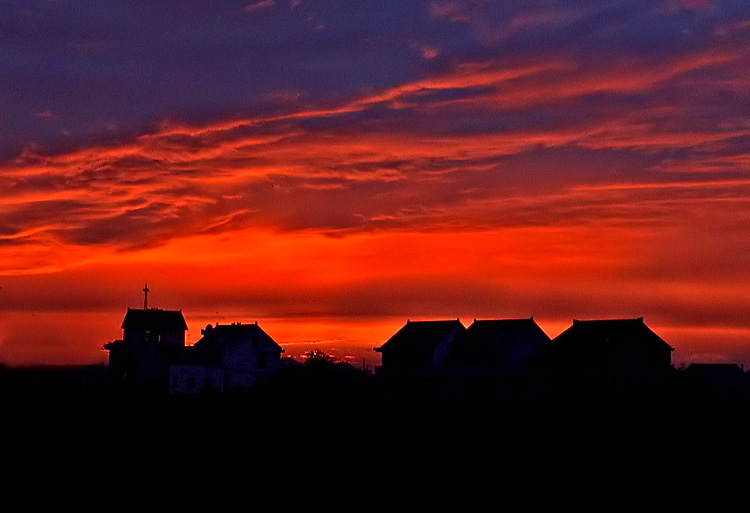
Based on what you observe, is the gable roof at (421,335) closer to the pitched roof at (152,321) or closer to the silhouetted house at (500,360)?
the silhouetted house at (500,360)

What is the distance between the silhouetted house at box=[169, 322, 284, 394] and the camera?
99.2 m

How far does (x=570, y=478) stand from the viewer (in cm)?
4091

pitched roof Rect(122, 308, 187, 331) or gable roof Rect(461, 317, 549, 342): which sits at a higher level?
pitched roof Rect(122, 308, 187, 331)

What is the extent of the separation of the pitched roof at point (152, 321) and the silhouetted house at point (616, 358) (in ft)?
145

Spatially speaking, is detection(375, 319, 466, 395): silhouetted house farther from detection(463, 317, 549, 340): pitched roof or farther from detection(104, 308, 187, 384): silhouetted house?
detection(104, 308, 187, 384): silhouetted house

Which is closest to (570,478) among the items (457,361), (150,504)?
(150,504)

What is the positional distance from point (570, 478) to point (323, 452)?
11.5 metres

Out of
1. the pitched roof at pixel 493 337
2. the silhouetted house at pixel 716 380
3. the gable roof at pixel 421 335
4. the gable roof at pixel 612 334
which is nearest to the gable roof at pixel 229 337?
the gable roof at pixel 421 335

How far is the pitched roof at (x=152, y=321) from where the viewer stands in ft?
356

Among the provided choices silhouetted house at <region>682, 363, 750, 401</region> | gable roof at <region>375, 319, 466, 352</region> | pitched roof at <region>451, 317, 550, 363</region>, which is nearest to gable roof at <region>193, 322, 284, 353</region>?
gable roof at <region>375, 319, 466, 352</region>

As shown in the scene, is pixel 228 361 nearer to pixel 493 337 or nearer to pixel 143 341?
pixel 143 341

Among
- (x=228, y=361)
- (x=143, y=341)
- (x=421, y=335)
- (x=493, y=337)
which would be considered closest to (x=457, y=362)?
(x=493, y=337)

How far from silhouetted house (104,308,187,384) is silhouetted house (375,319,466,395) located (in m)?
22.2

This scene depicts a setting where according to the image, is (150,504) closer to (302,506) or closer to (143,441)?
(302,506)
